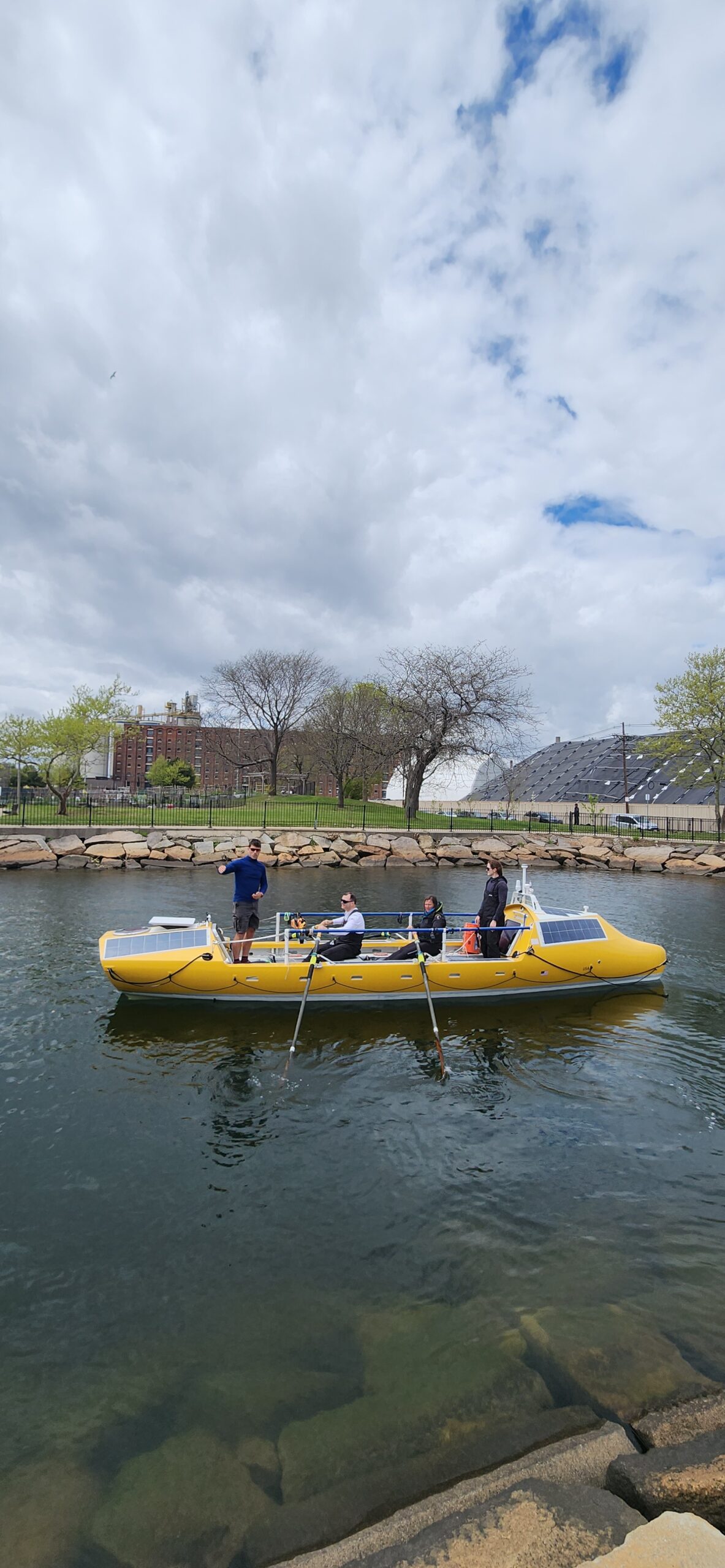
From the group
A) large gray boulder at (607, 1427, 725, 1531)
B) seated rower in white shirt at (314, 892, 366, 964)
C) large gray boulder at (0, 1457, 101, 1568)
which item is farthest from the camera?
seated rower in white shirt at (314, 892, 366, 964)

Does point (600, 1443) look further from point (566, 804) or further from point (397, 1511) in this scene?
point (566, 804)

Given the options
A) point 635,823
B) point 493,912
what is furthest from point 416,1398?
point 635,823

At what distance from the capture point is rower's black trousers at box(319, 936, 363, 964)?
12312 mm

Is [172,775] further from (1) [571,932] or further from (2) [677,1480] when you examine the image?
(2) [677,1480]

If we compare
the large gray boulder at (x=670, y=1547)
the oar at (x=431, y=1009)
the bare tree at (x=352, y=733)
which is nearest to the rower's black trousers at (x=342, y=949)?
the oar at (x=431, y=1009)

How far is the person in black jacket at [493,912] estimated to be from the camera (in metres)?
13.1

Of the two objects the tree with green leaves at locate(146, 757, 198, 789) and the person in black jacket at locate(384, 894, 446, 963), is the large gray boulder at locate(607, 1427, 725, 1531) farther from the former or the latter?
the tree with green leaves at locate(146, 757, 198, 789)

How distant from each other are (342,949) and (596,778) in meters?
92.8

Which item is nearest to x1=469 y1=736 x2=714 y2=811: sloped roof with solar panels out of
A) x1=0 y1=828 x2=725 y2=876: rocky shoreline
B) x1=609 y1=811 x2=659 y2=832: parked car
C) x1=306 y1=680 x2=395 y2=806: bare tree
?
x1=609 y1=811 x2=659 y2=832: parked car

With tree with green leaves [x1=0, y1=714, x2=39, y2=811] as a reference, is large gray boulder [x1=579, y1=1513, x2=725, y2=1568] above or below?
below

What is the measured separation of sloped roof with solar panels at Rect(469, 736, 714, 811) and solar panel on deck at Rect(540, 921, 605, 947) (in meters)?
57.9

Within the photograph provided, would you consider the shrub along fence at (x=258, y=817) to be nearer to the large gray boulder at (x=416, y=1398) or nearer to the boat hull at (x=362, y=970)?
the boat hull at (x=362, y=970)

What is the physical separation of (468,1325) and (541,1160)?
266 cm

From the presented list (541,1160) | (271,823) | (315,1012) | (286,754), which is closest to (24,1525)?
(541,1160)
